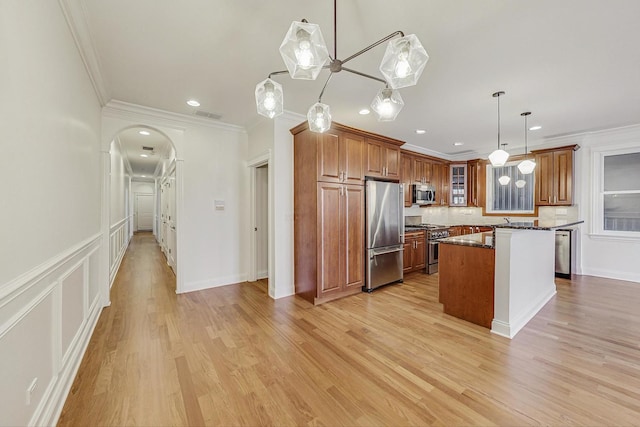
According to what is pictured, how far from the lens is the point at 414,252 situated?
499cm

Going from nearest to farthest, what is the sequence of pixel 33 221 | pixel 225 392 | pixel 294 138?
1. pixel 33 221
2. pixel 225 392
3. pixel 294 138

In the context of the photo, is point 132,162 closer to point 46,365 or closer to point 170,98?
point 170,98

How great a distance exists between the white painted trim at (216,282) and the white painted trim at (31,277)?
1988 mm

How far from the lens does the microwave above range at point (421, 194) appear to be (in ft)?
18.2

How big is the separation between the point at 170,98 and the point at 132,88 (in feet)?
1.27

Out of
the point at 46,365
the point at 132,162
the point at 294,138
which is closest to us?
the point at 46,365

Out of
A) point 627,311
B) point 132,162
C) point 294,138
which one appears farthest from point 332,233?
point 132,162

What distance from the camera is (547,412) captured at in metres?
1.61

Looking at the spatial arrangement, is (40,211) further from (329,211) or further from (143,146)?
(143,146)

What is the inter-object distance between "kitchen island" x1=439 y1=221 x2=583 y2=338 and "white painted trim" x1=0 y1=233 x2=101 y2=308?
3.48 meters

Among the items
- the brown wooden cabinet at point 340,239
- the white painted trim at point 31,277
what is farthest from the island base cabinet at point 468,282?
the white painted trim at point 31,277

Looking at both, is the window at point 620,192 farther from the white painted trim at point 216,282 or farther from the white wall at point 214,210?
the white painted trim at point 216,282

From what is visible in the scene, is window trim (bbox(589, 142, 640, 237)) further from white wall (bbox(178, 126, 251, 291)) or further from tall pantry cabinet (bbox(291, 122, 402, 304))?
white wall (bbox(178, 126, 251, 291))

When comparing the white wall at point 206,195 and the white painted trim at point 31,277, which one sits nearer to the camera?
the white painted trim at point 31,277
